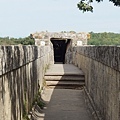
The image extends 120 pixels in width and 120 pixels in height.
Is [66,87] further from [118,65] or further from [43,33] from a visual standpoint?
[43,33]

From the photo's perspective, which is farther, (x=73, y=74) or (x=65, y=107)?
(x=73, y=74)

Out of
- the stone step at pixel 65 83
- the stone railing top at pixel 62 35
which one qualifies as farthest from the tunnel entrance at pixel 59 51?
the stone step at pixel 65 83

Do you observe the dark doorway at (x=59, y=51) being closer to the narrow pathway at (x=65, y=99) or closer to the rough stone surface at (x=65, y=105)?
the narrow pathway at (x=65, y=99)

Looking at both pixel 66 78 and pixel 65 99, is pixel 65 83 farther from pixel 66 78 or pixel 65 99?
pixel 65 99

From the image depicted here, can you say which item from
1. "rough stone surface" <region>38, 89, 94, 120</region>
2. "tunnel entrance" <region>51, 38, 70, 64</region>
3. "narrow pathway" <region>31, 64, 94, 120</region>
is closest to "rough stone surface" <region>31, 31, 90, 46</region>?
"tunnel entrance" <region>51, 38, 70, 64</region>

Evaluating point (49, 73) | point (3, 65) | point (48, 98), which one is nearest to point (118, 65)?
point (3, 65)

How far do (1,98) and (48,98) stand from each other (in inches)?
259

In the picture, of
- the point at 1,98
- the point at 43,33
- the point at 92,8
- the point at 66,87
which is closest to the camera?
the point at 1,98

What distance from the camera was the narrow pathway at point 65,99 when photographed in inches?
310

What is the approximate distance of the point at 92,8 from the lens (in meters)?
6.01

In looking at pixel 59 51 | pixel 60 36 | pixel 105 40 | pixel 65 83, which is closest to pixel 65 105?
pixel 65 83

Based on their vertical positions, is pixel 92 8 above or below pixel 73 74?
above

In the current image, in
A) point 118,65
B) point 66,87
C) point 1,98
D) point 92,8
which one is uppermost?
point 92,8

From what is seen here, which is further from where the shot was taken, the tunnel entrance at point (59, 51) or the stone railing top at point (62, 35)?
the tunnel entrance at point (59, 51)
